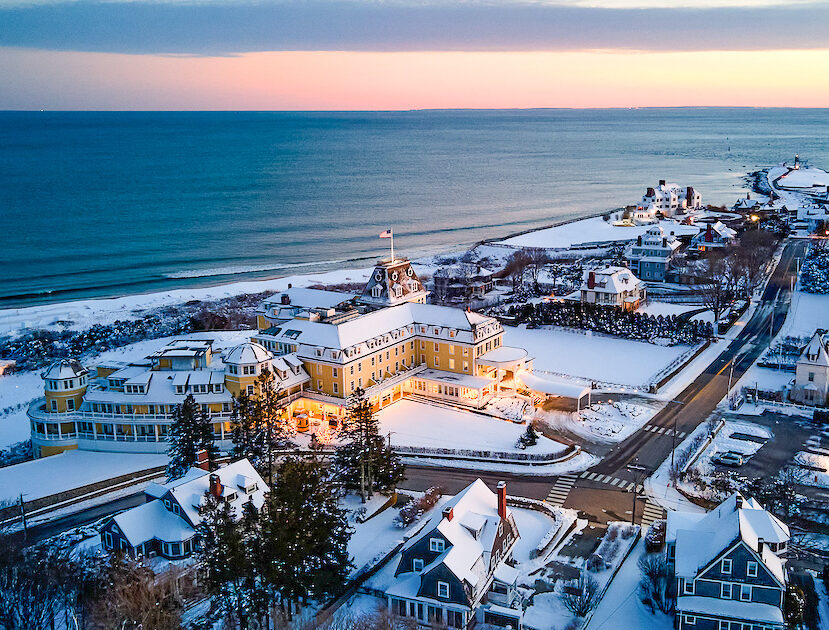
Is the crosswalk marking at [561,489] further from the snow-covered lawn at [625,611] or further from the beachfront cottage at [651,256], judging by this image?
the beachfront cottage at [651,256]

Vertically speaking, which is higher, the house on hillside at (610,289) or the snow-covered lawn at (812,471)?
the house on hillside at (610,289)

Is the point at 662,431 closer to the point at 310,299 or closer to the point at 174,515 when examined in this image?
the point at 174,515

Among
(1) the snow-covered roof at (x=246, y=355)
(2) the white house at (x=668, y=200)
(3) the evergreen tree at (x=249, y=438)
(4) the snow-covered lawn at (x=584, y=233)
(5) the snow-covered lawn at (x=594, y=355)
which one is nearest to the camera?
→ (3) the evergreen tree at (x=249, y=438)

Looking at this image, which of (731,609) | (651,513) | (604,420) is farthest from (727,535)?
(604,420)

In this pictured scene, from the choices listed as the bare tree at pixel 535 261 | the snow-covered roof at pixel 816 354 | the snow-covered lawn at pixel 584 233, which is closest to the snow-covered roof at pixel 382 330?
the snow-covered roof at pixel 816 354

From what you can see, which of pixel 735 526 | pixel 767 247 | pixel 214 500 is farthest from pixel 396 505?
pixel 767 247

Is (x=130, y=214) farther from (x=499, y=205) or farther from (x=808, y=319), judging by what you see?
(x=808, y=319)
